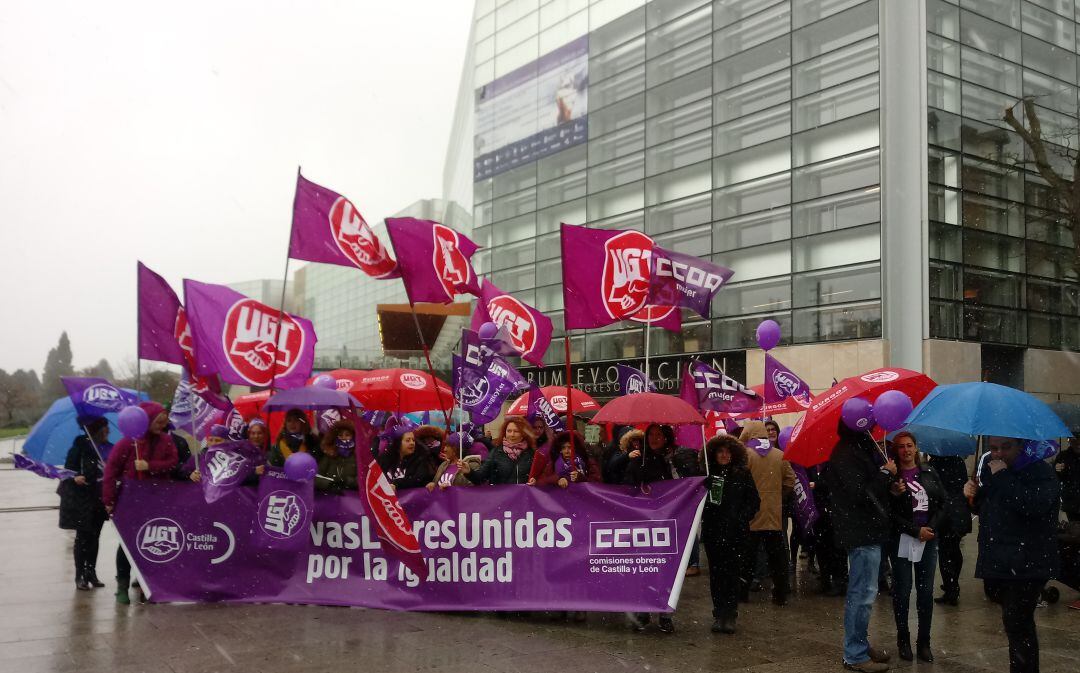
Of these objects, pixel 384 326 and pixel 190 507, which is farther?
pixel 384 326

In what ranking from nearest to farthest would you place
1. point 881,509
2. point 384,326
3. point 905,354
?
point 881,509 → point 905,354 → point 384,326

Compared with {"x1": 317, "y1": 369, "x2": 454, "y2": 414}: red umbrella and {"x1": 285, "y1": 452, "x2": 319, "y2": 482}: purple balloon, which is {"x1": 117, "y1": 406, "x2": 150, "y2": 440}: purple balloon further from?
{"x1": 317, "y1": 369, "x2": 454, "y2": 414}: red umbrella

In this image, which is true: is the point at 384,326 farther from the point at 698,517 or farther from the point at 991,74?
the point at 698,517

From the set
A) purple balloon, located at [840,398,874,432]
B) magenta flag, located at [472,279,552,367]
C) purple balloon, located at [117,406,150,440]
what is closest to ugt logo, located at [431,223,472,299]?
magenta flag, located at [472,279,552,367]

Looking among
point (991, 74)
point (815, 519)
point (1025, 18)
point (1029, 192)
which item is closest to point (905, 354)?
point (1029, 192)

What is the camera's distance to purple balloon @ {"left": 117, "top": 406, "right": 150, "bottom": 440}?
27.5ft

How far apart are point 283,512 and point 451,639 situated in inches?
88.3

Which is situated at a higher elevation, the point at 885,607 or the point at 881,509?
the point at 881,509

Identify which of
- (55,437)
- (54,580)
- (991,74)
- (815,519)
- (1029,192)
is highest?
(991,74)

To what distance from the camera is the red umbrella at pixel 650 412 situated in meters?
7.41

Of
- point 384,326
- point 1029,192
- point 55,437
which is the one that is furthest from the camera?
point 384,326

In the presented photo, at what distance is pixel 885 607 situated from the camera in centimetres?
867

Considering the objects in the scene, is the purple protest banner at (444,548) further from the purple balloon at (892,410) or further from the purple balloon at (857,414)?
the purple balloon at (892,410)

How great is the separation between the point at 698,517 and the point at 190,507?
4.62 meters
